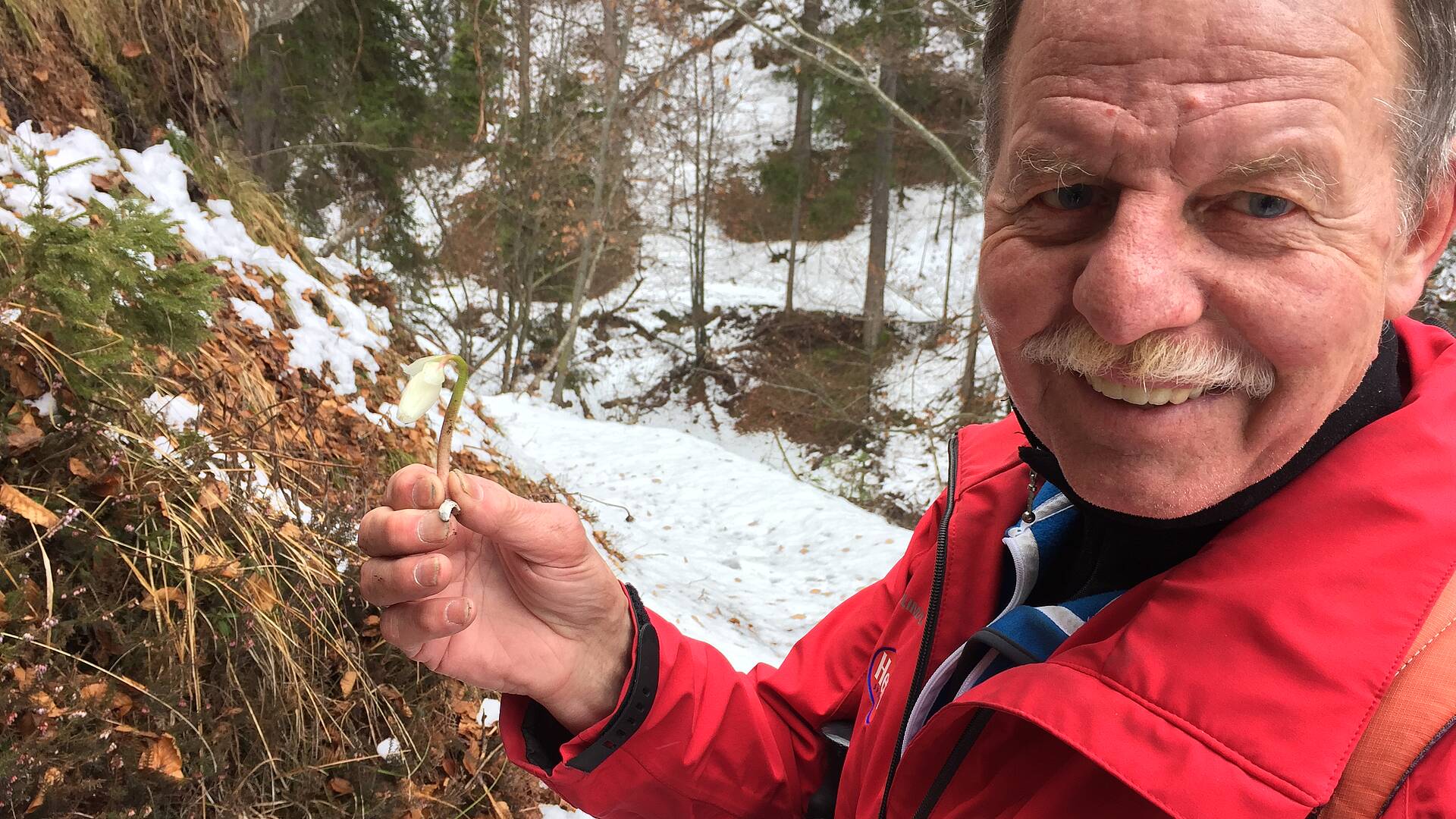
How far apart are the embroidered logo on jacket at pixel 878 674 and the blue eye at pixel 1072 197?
857mm

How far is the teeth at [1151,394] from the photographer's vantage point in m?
0.95

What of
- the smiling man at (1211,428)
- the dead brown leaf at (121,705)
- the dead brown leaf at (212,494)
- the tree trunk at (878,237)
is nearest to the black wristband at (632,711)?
the smiling man at (1211,428)

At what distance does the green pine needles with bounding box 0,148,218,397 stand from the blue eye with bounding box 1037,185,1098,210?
7.01 ft

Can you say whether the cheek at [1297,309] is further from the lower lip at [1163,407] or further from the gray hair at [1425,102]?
the gray hair at [1425,102]

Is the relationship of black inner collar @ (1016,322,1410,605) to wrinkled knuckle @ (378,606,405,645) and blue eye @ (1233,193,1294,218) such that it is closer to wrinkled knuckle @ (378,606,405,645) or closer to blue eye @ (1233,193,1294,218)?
blue eye @ (1233,193,1294,218)

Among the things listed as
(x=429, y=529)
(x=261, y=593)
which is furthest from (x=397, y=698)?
(x=429, y=529)

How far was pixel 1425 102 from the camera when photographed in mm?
955

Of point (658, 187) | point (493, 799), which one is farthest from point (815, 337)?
point (493, 799)

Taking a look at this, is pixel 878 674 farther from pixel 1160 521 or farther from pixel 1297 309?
pixel 1297 309

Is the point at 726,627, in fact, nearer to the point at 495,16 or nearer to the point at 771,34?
the point at 771,34

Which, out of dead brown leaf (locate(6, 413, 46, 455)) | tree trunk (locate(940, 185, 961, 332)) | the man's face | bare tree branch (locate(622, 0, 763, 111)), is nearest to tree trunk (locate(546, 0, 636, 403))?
bare tree branch (locate(622, 0, 763, 111))

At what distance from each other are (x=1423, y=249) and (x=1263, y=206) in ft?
1.13

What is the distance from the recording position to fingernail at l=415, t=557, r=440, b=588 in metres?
1.12

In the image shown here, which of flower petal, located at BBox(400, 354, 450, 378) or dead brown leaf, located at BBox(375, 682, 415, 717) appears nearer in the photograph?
flower petal, located at BBox(400, 354, 450, 378)
